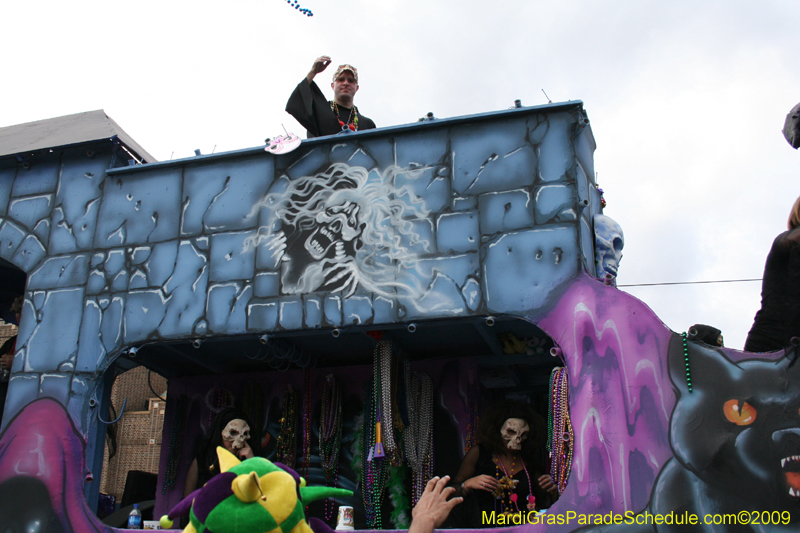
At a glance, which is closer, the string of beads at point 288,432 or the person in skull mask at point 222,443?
the person in skull mask at point 222,443

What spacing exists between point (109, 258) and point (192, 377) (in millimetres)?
1780

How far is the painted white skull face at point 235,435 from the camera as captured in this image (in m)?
6.42

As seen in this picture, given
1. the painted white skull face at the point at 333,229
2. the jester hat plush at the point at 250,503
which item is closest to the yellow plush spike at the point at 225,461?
the jester hat plush at the point at 250,503

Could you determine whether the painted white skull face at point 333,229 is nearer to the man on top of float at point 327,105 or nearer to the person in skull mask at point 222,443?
the man on top of float at point 327,105

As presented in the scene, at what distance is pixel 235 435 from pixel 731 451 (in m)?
3.96

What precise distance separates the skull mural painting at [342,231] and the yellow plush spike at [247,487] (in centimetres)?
260

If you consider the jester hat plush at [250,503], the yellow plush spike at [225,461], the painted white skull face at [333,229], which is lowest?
the jester hat plush at [250,503]

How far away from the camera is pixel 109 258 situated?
674cm

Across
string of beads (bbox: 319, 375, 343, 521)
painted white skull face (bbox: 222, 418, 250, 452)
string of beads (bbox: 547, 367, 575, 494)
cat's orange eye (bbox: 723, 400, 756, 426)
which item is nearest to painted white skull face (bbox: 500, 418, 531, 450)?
string of beads (bbox: 547, 367, 575, 494)

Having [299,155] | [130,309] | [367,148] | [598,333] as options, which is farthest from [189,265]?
[598,333]

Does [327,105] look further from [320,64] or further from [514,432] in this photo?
[514,432]

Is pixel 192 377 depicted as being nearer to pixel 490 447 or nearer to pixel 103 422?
pixel 103 422

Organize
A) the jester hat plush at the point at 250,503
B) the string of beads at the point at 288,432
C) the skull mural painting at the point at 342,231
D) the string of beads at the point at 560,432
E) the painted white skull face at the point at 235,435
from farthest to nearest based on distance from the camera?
the string of beads at the point at 288,432 < the painted white skull face at the point at 235,435 < the skull mural painting at the point at 342,231 < the string of beads at the point at 560,432 < the jester hat plush at the point at 250,503

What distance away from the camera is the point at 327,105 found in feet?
23.4
